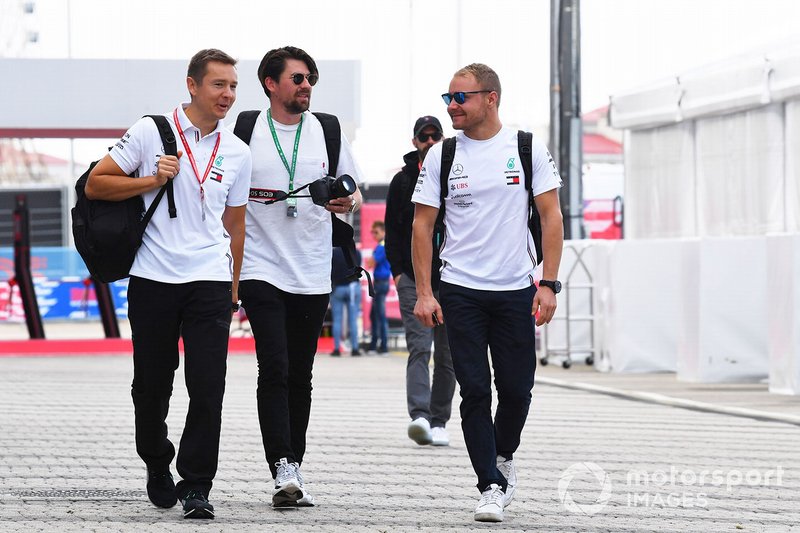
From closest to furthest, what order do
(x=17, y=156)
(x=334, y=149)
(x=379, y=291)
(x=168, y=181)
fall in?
(x=168, y=181) < (x=334, y=149) < (x=379, y=291) < (x=17, y=156)

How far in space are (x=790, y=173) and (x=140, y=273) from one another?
1027 centimetres

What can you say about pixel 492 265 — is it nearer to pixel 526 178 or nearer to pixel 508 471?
pixel 526 178

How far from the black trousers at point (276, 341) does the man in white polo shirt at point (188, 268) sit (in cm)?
29

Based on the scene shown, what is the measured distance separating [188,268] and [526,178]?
4.75 feet

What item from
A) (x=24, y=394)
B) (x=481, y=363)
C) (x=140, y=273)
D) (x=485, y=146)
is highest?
A: (x=485, y=146)

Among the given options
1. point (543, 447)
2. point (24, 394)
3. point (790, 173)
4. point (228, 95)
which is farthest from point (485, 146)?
point (790, 173)

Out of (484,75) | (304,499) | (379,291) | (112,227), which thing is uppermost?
(484,75)

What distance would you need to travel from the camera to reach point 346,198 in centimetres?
646

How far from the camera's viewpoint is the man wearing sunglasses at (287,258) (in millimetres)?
6473

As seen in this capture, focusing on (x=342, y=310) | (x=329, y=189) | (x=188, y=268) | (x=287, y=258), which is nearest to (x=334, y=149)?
(x=329, y=189)

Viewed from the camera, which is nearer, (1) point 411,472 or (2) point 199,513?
(2) point 199,513

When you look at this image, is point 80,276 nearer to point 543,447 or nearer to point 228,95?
point 543,447

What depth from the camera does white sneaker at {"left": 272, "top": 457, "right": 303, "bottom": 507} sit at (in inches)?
249

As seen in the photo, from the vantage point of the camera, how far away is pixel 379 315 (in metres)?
22.0
